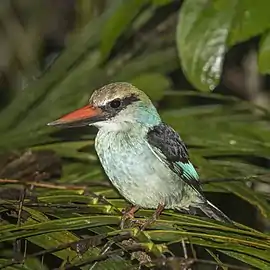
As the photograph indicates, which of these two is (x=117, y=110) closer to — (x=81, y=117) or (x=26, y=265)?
(x=81, y=117)

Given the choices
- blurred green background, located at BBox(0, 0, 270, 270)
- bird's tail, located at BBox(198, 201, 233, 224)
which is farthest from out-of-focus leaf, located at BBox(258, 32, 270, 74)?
bird's tail, located at BBox(198, 201, 233, 224)

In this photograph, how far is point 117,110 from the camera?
2.09m

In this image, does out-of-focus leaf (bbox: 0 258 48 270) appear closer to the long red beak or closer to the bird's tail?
the long red beak

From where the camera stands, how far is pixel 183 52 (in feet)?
6.46

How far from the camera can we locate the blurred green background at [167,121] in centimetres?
157

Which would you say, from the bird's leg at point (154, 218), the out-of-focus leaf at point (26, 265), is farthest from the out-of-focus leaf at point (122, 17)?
the out-of-focus leaf at point (26, 265)

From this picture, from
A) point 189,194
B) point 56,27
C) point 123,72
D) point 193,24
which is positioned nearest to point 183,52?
point 193,24

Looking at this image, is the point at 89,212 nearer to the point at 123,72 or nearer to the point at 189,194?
the point at 189,194

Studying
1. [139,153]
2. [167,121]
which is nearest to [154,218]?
[139,153]

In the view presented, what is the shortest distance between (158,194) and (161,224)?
25 cm

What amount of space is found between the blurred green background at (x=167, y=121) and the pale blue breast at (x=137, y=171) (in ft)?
0.20

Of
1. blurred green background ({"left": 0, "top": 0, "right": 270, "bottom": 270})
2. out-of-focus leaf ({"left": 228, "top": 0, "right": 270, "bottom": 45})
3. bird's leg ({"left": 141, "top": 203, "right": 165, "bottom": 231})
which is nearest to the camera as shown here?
blurred green background ({"left": 0, "top": 0, "right": 270, "bottom": 270})

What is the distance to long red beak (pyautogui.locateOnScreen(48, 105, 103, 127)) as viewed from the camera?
2.00m

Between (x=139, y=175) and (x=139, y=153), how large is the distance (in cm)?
6
